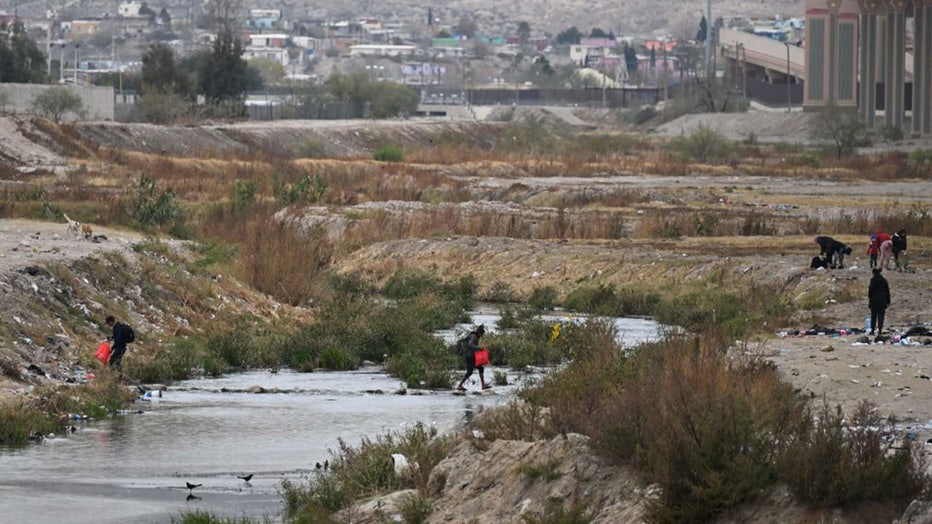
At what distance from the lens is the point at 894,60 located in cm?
12756

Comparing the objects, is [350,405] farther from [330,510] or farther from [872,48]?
[872,48]

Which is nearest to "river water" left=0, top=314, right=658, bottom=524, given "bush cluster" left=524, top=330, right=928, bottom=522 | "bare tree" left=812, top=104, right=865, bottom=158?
"bush cluster" left=524, top=330, right=928, bottom=522

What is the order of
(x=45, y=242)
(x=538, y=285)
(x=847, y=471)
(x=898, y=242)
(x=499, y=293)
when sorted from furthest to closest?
(x=499, y=293)
(x=538, y=285)
(x=898, y=242)
(x=45, y=242)
(x=847, y=471)

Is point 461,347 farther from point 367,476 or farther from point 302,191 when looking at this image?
point 302,191

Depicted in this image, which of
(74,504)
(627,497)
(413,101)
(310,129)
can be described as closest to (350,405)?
(74,504)

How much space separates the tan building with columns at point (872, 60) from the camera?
124 meters

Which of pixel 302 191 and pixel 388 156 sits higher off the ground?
pixel 302 191

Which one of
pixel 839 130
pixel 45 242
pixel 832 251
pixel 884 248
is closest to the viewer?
pixel 45 242

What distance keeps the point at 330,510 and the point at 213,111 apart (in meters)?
111

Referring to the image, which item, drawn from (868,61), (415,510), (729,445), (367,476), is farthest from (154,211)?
(868,61)

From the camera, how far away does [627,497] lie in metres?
17.6

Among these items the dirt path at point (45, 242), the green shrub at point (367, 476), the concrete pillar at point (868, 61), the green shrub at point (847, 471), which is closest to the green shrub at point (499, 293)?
the dirt path at point (45, 242)

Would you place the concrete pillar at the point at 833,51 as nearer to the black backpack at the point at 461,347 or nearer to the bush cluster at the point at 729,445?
the black backpack at the point at 461,347

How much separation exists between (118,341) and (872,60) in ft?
348
